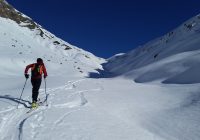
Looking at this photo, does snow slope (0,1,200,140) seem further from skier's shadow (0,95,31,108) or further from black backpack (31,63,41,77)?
black backpack (31,63,41,77)

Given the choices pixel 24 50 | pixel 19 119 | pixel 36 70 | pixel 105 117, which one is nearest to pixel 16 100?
pixel 36 70

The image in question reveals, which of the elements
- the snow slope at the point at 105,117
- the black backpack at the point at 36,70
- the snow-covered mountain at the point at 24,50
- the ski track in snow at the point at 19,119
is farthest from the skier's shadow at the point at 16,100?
the snow-covered mountain at the point at 24,50

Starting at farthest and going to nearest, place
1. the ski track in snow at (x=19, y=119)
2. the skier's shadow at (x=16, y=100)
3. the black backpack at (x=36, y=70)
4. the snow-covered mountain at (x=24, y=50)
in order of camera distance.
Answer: the snow-covered mountain at (x=24, y=50) → the black backpack at (x=36, y=70) → the skier's shadow at (x=16, y=100) → the ski track in snow at (x=19, y=119)

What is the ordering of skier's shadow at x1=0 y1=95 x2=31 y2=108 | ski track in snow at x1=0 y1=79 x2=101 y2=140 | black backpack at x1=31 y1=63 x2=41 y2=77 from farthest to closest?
black backpack at x1=31 y1=63 x2=41 y2=77 → skier's shadow at x1=0 y1=95 x2=31 y2=108 → ski track in snow at x1=0 y1=79 x2=101 y2=140

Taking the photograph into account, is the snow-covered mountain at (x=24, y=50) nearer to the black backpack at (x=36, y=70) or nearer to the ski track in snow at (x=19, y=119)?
the black backpack at (x=36, y=70)

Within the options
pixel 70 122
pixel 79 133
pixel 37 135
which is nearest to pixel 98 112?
pixel 70 122

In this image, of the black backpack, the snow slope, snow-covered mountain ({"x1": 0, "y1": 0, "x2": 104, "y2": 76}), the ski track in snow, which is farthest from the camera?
snow-covered mountain ({"x1": 0, "y1": 0, "x2": 104, "y2": 76})

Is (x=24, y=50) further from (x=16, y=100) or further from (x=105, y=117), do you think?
(x=105, y=117)

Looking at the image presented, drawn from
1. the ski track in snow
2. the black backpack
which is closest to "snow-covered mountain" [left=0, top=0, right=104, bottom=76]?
the black backpack

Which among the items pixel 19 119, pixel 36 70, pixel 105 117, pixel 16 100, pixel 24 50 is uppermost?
pixel 24 50

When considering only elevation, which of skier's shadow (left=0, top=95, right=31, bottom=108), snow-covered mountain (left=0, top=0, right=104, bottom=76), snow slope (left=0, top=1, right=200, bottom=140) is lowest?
snow slope (left=0, top=1, right=200, bottom=140)

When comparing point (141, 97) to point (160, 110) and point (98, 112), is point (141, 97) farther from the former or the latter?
point (98, 112)

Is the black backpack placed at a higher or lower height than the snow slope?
higher

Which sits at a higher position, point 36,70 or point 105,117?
point 36,70
